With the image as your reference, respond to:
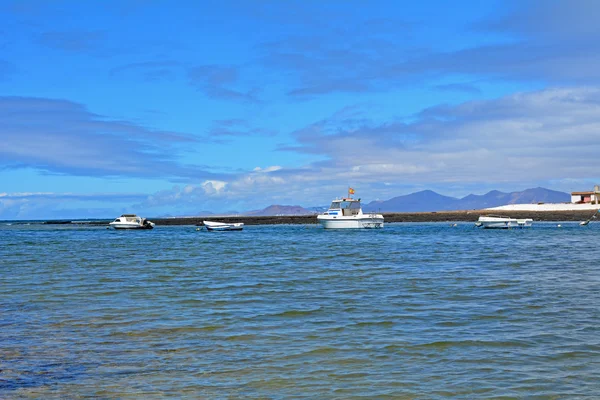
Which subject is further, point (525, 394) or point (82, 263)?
point (82, 263)

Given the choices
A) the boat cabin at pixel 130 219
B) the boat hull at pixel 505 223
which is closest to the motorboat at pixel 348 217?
the boat hull at pixel 505 223

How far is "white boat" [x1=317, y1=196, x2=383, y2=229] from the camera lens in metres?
80.7

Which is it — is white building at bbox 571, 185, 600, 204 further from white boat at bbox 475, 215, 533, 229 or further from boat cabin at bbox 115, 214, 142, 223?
boat cabin at bbox 115, 214, 142, 223

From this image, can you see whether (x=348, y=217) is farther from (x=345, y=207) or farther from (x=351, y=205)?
(x=351, y=205)

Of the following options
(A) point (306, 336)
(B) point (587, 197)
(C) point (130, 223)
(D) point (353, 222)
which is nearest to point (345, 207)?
(D) point (353, 222)

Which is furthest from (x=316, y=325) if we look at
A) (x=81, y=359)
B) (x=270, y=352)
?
(x=81, y=359)

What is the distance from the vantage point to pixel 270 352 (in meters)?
11.8

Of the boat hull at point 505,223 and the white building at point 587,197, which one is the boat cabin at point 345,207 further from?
the white building at point 587,197

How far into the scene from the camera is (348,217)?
265 feet

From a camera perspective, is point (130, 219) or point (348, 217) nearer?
point (348, 217)

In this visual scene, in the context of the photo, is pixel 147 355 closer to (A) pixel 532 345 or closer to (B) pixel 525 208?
(A) pixel 532 345

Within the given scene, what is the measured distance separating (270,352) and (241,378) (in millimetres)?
1787

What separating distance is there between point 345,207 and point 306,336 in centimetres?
6975

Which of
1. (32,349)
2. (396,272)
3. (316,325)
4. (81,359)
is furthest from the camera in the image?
(396,272)
